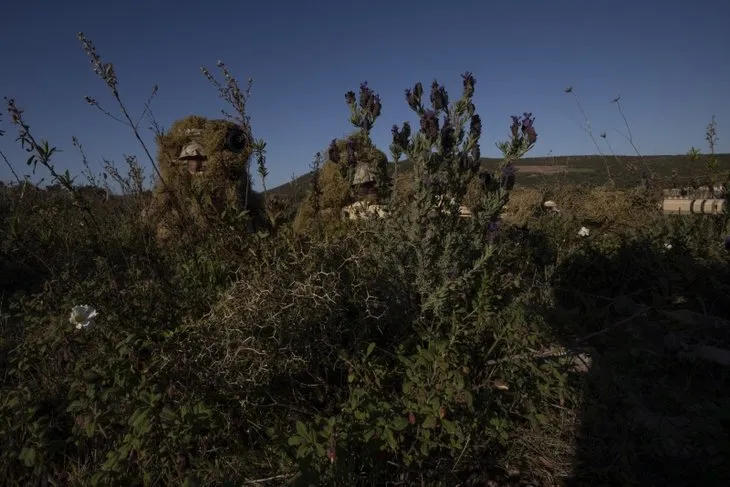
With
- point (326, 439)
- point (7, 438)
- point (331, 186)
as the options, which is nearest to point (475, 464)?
point (326, 439)

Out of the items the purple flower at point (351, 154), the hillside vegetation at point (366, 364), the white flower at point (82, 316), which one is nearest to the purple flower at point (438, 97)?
the hillside vegetation at point (366, 364)

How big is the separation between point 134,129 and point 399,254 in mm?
1615

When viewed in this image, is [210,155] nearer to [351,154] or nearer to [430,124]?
[351,154]

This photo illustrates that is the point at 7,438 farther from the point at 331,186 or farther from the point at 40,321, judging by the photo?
the point at 331,186

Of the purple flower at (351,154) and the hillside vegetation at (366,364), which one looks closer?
the hillside vegetation at (366,364)

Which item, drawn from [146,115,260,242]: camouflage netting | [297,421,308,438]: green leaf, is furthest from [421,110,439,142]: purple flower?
[146,115,260,242]: camouflage netting

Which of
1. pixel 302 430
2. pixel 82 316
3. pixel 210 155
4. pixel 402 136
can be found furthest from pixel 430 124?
pixel 210 155

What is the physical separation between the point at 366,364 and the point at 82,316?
1.39 metres

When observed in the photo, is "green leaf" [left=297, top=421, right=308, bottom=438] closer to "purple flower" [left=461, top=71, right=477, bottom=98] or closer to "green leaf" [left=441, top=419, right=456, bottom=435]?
"green leaf" [left=441, top=419, right=456, bottom=435]

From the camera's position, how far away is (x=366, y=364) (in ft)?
6.25

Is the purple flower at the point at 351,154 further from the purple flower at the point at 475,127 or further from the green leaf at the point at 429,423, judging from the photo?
the green leaf at the point at 429,423

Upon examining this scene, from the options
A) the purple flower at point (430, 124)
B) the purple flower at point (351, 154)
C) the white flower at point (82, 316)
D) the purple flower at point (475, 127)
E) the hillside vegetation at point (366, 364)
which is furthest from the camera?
the purple flower at point (351, 154)

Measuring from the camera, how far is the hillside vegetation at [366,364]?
1.56 metres

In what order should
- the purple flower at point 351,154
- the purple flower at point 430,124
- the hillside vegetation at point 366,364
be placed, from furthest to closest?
the purple flower at point 351,154, the purple flower at point 430,124, the hillside vegetation at point 366,364
